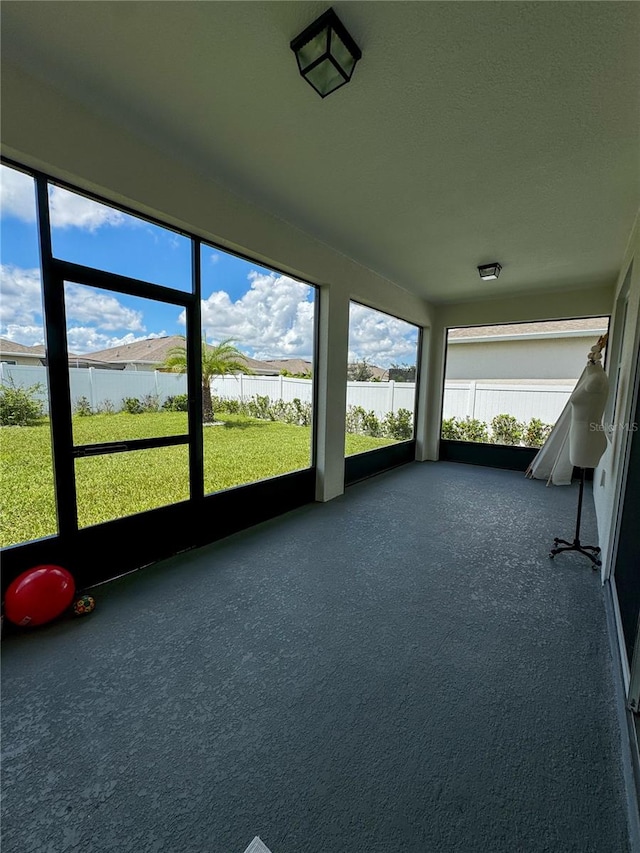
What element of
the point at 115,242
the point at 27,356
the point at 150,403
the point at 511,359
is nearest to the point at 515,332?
the point at 511,359

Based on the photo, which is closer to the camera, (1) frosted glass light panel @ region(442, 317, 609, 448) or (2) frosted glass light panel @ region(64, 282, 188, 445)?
(2) frosted glass light panel @ region(64, 282, 188, 445)

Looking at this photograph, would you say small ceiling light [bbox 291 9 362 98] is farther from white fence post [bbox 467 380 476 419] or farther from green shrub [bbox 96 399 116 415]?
white fence post [bbox 467 380 476 419]

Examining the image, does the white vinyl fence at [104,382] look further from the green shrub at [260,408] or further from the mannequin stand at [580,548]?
the mannequin stand at [580,548]

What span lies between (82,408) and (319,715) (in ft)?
7.30

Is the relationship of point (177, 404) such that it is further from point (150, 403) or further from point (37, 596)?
point (37, 596)

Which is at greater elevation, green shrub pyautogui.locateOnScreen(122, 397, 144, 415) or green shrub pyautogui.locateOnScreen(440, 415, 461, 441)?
green shrub pyautogui.locateOnScreen(122, 397, 144, 415)

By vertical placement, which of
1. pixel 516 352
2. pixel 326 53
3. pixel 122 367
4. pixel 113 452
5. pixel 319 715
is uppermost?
pixel 326 53

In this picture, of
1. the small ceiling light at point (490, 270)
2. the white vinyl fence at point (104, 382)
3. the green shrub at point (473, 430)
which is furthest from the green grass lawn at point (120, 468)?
→ the green shrub at point (473, 430)

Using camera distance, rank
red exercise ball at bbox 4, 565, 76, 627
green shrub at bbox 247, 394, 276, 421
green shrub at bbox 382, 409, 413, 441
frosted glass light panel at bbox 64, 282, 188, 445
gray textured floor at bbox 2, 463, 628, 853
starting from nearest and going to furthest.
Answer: gray textured floor at bbox 2, 463, 628, 853
red exercise ball at bbox 4, 565, 76, 627
frosted glass light panel at bbox 64, 282, 188, 445
green shrub at bbox 247, 394, 276, 421
green shrub at bbox 382, 409, 413, 441

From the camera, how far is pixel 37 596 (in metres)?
1.95

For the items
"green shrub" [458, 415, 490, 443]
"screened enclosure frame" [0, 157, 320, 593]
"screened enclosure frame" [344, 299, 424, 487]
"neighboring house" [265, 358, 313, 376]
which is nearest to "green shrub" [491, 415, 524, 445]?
"green shrub" [458, 415, 490, 443]

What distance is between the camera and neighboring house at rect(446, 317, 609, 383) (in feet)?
21.0

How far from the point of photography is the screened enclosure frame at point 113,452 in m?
2.13

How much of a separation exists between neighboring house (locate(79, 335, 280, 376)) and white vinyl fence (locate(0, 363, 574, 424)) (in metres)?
0.05
